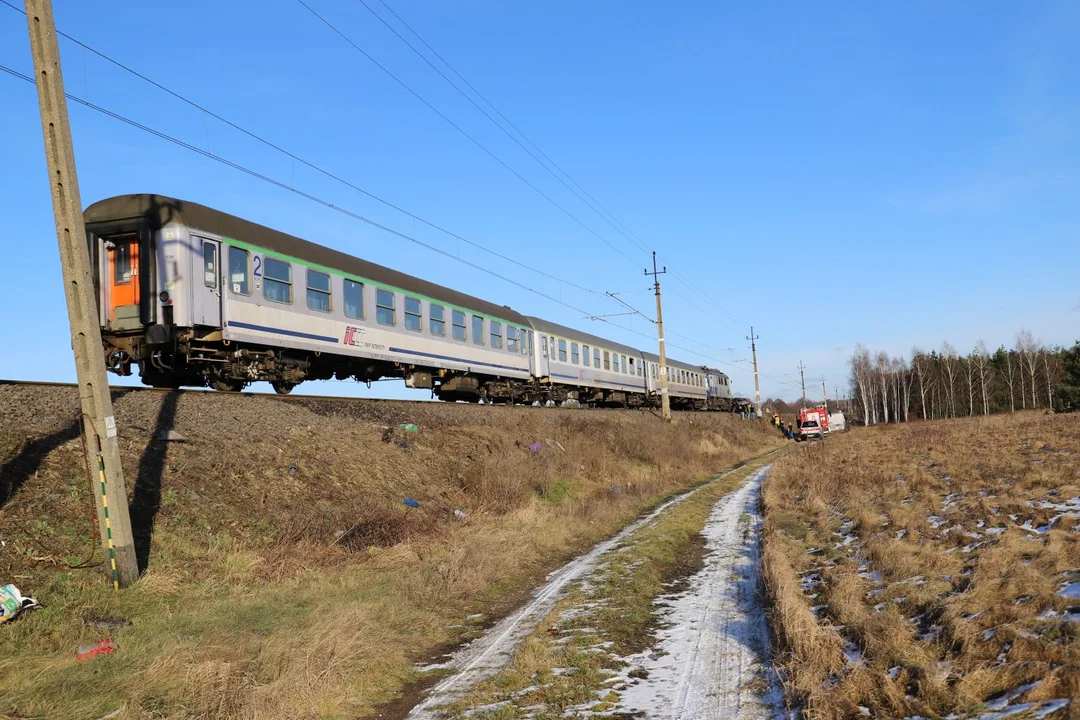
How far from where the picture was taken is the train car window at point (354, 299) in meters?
17.0

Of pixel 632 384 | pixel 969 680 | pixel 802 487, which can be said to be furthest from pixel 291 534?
pixel 632 384

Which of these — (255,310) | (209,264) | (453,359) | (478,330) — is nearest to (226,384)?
(255,310)

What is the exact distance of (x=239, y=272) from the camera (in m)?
14.1

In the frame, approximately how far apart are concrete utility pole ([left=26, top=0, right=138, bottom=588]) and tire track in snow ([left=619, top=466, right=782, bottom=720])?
5409mm

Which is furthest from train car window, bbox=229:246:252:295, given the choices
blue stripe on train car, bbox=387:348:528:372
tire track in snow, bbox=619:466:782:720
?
tire track in snow, bbox=619:466:782:720

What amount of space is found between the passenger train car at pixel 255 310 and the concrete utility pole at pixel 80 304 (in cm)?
557

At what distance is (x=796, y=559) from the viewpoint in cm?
1087

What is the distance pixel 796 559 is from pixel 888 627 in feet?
14.5

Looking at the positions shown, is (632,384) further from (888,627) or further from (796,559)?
(888,627)

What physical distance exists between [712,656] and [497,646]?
2.28 metres

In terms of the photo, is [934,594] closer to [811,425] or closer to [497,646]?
[497,646]

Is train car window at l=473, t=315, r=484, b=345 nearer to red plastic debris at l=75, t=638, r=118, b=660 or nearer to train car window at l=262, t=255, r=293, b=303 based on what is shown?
train car window at l=262, t=255, r=293, b=303

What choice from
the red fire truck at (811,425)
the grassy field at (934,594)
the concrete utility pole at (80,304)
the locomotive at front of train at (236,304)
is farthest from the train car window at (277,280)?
the red fire truck at (811,425)

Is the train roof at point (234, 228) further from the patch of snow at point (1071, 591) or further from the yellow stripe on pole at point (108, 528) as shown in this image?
the patch of snow at point (1071, 591)
